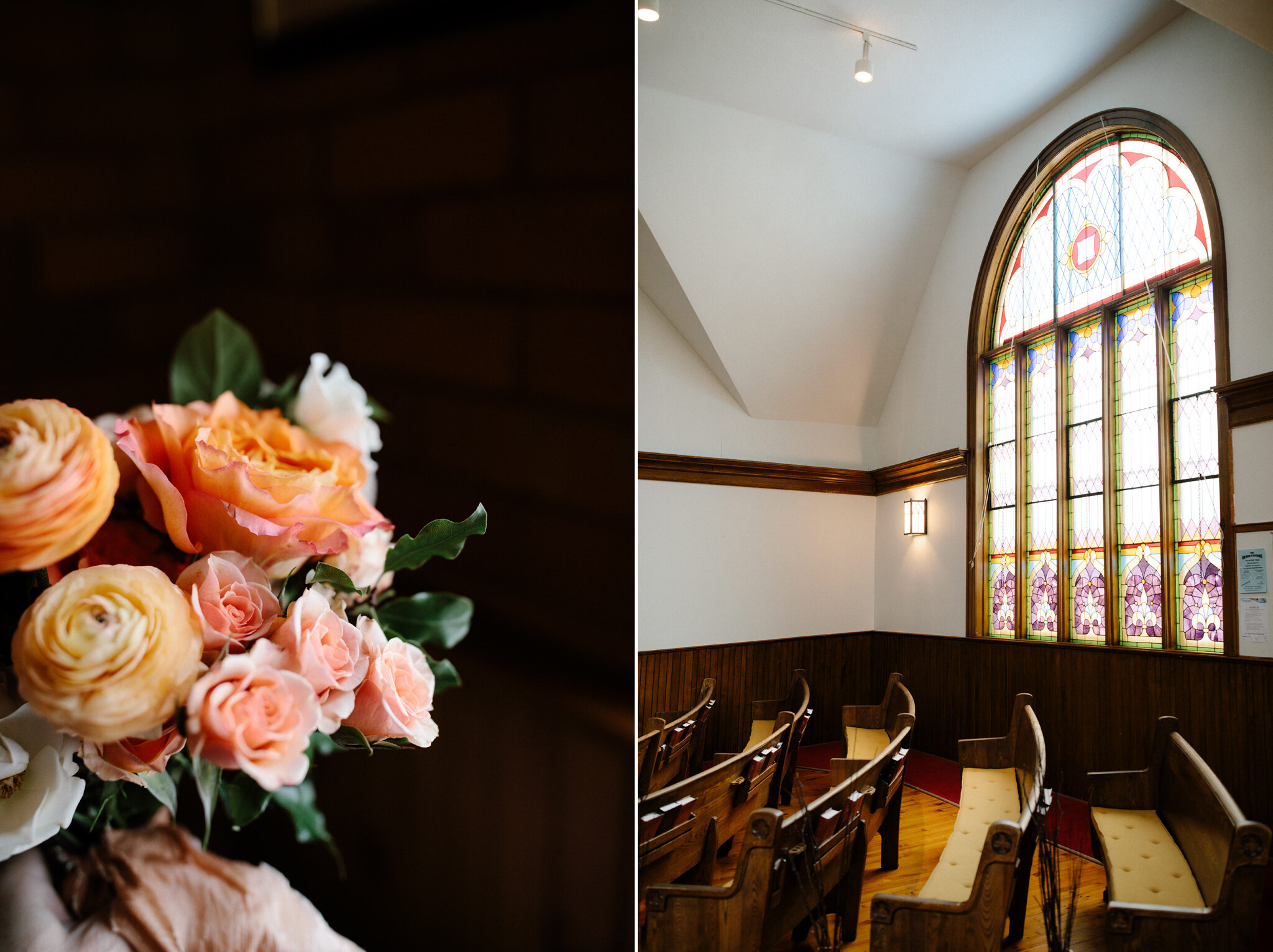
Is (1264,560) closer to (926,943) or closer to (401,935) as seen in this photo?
(926,943)

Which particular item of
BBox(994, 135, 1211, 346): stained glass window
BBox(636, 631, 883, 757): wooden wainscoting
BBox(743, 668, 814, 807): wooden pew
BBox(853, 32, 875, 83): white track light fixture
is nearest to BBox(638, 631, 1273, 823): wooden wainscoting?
BBox(636, 631, 883, 757): wooden wainscoting

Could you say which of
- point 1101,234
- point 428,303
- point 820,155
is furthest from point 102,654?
point 1101,234

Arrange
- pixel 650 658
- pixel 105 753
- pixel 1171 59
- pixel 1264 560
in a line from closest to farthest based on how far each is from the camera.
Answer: pixel 105 753, pixel 1264 560, pixel 1171 59, pixel 650 658

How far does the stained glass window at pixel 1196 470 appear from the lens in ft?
15.5

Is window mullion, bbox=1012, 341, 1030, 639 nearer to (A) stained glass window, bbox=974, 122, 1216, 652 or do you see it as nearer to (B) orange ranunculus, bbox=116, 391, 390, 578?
(A) stained glass window, bbox=974, 122, 1216, 652

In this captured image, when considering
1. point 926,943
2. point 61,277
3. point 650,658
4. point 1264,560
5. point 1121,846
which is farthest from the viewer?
point 650,658

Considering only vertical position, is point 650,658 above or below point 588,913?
below

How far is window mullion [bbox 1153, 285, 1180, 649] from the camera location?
4.96 meters

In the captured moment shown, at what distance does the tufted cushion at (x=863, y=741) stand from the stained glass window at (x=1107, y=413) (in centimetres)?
174

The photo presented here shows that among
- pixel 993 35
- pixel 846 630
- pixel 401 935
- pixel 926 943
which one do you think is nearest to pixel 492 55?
pixel 401 935

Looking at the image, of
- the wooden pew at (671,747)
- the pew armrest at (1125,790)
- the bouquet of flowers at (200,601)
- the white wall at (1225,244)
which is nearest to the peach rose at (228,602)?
the bouquet of flowers at (200,601)

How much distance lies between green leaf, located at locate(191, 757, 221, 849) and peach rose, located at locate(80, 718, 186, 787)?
0.02 m

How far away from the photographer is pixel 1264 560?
4254 mm

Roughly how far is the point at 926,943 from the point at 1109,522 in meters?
4.14
